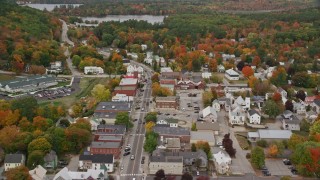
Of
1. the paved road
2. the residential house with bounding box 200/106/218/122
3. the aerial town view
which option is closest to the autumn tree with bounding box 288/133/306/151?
the aerial town view

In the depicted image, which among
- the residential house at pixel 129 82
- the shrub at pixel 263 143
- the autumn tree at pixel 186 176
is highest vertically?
the autumn tree at pixel 186 176

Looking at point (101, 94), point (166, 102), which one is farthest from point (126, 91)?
point (166, 102)

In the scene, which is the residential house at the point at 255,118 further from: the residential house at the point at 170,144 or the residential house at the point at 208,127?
the residential house at the point at 170,144

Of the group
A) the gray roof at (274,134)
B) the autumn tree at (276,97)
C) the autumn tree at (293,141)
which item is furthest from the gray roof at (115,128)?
the autumn tree at (276,97)

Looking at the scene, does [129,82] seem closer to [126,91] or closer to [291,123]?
[126,91]

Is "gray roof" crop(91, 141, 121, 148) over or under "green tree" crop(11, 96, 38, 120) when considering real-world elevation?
under

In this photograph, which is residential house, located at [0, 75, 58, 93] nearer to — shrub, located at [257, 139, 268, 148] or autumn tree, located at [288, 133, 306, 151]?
shrub, located at [257, 139, 268, 148]

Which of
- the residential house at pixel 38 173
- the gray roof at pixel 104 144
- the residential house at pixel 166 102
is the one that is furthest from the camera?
the residential house at pixel 166 102
